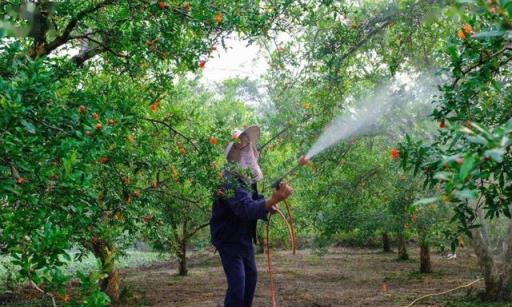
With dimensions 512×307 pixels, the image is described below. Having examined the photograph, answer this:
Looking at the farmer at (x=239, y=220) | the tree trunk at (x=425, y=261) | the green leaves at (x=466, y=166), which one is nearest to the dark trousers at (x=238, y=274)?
the farmer at (x=239, y=220)

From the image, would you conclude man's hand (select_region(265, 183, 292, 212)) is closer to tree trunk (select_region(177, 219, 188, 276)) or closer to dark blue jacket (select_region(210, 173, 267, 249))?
dark blue jacket (select_region(210, 173, 267, 249))

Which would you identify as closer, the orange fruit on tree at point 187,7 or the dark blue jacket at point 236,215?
the dark blue jacket at point 236,215

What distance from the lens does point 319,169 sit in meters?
9.16

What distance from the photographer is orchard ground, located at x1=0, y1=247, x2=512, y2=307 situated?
357 inches

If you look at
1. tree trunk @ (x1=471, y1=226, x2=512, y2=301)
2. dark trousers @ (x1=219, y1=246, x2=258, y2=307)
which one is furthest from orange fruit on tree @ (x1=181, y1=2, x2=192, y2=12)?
tree trunk @ (x1=471, y1=226, x2=512, y2=301)

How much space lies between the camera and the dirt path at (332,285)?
9203mm

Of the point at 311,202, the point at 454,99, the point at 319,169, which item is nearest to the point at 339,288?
the point at 311,202

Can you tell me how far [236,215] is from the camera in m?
4.46

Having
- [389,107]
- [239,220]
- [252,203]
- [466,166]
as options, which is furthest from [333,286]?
[466,166]

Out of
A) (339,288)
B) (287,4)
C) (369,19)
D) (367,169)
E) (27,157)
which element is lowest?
(339,288)

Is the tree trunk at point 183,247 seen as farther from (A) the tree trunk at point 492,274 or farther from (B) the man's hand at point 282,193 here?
(B) the man's hand at point 282,193

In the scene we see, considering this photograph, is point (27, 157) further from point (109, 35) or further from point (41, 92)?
point (109, 35)

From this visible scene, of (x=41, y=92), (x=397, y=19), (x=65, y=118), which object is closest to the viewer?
(x=41, y=92)

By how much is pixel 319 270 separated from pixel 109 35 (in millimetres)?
12058
